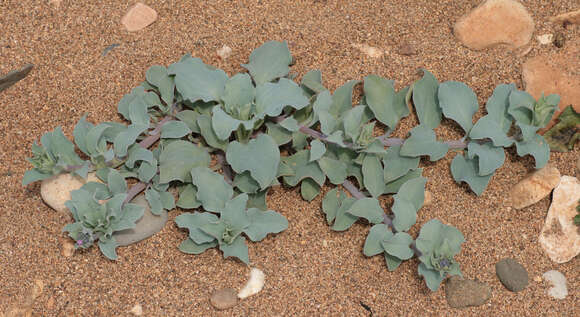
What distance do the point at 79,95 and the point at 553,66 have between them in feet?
8.65

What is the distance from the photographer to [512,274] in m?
2.74

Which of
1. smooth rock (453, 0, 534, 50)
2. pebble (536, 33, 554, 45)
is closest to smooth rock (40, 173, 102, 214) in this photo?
smooth rock (453, 0, 534, 50)

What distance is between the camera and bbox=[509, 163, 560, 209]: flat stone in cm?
288

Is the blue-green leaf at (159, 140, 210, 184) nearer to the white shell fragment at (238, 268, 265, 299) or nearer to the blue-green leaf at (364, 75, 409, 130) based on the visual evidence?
the white shell fragment at (238, 268, 265, 299)

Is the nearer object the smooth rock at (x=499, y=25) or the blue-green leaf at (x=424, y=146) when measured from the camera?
the blue-green leaf at (x=424, y=146)

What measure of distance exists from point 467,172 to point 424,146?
0.92 ft

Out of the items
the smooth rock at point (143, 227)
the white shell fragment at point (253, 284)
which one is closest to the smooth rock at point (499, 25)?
the white shell fragment at point (253, 284)

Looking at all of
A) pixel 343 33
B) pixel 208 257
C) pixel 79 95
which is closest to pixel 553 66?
pixel 343 33

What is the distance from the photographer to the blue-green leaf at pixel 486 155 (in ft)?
9.00

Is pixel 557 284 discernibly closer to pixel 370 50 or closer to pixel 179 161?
pixel 370 50

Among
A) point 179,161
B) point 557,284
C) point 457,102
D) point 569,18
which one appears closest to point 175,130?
point 179,161

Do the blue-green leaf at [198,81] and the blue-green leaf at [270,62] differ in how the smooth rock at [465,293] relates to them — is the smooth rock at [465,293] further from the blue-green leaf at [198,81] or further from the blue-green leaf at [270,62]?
the blue-green leaf at [198,81]

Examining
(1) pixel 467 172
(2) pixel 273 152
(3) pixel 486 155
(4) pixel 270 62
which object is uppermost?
(4) pixel 270 62

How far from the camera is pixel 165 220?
2.85 m
